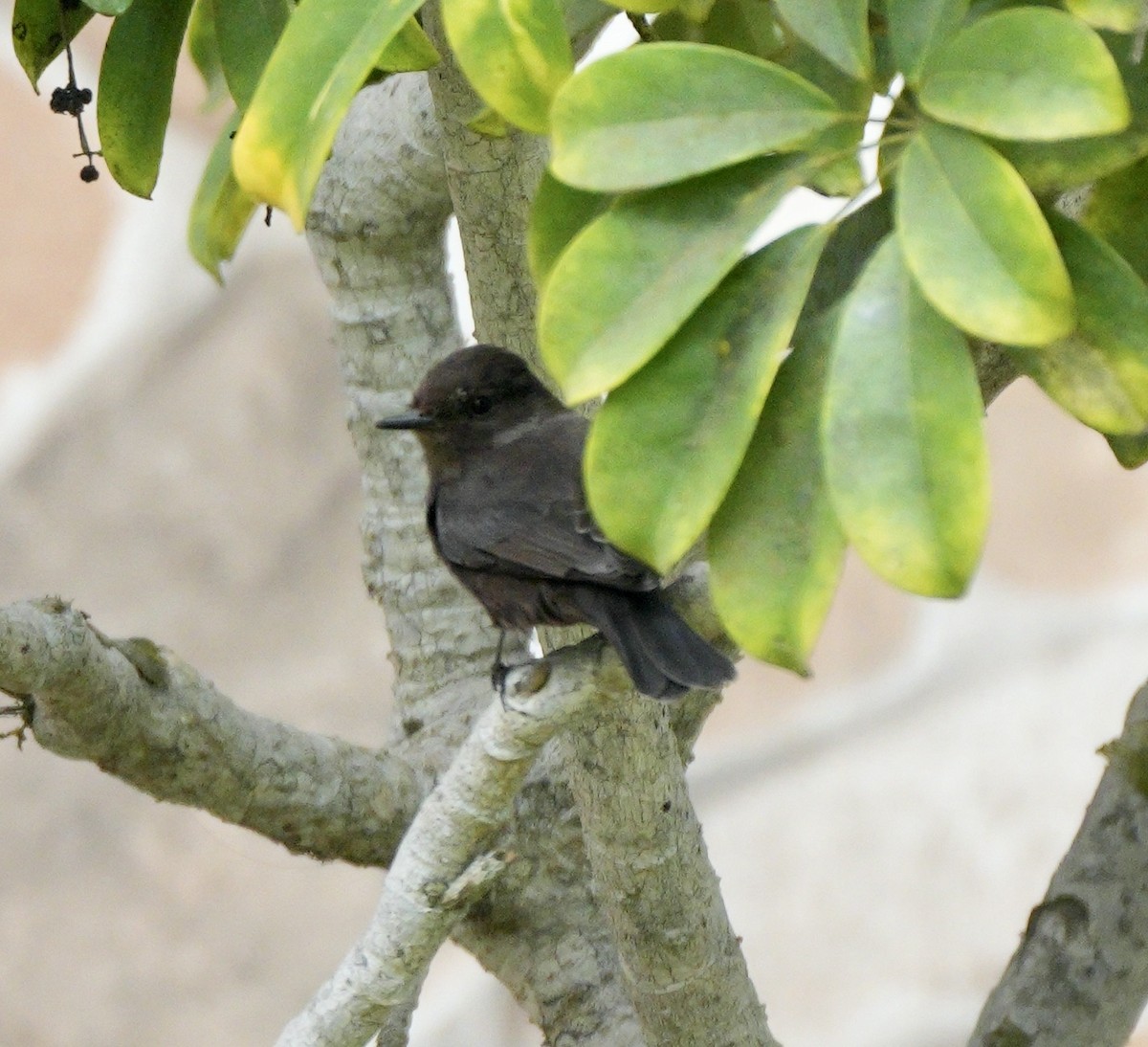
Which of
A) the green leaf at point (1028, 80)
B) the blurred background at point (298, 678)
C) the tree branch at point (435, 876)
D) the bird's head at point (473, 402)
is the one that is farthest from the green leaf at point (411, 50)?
the blurred background at point (298, 678)

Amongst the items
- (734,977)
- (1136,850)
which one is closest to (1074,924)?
(1136,850)

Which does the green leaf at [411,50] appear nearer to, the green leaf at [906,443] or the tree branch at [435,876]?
the green leaf at [906,443]

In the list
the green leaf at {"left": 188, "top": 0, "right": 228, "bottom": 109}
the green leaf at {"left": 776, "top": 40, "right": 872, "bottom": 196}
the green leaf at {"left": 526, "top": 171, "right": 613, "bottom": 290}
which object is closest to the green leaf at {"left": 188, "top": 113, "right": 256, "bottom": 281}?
the green leaf at {"left": 188, "top": 0, "right": 228, "bottom": 109}

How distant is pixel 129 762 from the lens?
195 centimetres

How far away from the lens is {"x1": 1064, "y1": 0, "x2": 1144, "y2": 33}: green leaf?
96cm

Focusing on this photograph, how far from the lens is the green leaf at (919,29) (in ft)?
3.37

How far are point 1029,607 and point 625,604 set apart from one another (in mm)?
3081

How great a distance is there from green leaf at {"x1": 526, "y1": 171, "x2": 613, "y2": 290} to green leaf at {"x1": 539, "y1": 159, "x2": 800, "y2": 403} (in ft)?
0.42

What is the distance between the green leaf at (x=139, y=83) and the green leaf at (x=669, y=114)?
61 cm

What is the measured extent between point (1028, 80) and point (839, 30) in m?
0.14

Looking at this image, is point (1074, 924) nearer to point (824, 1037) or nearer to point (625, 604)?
point (625, 604)

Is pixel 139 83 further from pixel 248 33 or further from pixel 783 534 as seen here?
pixel 783 534

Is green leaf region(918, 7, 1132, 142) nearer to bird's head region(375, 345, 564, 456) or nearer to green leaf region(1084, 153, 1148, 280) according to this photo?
green leaf region(1084, 153, 1148, 280)

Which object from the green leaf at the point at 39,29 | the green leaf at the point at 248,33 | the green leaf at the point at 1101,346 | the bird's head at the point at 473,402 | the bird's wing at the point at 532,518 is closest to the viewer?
the green leaf at the point at 1101,346
